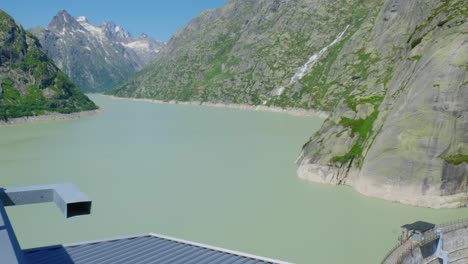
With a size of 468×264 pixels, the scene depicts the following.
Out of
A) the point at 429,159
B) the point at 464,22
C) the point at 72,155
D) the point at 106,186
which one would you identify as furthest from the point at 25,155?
the point at 464,22

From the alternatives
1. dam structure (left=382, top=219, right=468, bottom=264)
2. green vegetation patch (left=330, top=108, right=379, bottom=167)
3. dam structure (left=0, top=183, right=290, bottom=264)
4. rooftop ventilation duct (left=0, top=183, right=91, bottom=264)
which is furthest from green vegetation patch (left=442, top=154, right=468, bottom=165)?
rooftop ventilation duct (left=0, top=183, right=91, bottom=264)

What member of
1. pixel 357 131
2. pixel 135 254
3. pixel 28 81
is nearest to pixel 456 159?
pixel 357 131

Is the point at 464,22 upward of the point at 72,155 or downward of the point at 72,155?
upward

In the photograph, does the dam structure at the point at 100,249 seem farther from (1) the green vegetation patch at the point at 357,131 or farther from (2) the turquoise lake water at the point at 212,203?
(1) the green vegetation patch at the point at 357,131

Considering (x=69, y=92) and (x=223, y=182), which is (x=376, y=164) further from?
(x=69, y=92)

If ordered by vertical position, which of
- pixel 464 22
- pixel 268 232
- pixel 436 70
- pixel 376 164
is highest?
pixel 464 22

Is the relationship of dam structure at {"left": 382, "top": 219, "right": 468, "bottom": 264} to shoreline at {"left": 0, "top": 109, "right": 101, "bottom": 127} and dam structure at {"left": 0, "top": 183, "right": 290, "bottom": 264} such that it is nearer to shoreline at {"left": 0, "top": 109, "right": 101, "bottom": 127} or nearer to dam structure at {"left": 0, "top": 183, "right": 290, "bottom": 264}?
dam structure at {"left": 0, "top": 183, "right": 290, "bottom": 264}

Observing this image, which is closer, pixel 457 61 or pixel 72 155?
pixel 457 61

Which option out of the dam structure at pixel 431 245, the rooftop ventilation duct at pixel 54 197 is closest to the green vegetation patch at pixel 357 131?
the dam structure at pixel 431 245

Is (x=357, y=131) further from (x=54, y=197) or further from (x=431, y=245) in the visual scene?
(x=54, y=197)
